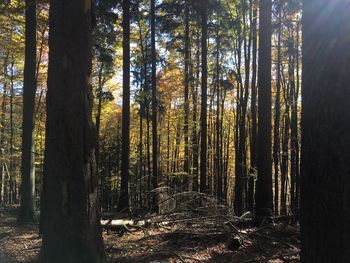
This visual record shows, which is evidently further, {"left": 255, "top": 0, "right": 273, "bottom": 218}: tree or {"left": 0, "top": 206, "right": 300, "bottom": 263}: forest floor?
{"left": 255, "top": 0, "right": 273, "bottom": 218}: tree

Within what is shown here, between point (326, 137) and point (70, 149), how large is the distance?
3.84 metres

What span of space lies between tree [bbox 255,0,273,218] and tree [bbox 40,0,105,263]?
579 cm

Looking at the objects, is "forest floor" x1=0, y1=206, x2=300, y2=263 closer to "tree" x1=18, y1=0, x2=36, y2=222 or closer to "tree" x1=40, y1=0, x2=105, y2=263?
"tree" x1=40, y1=0, x2=105, y2=263

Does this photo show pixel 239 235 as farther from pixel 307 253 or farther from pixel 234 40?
pixel 234 40

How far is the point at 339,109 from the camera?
254 centimetres

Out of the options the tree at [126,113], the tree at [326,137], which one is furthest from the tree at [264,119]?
the tree at [326,137]

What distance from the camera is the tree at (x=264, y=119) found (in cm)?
1041

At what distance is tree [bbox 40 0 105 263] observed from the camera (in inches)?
217

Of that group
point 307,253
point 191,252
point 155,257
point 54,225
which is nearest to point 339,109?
point 307,253

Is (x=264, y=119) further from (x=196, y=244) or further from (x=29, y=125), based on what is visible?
(x=29, y=125)

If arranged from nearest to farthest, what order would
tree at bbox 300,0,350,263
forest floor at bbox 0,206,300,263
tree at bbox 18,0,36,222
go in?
tree at bbox 300,0,350,263
forest floor at bbox 0,206,300,263
tree at bbox 18,0,36,222

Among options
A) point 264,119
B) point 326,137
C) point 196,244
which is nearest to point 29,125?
point 196,244

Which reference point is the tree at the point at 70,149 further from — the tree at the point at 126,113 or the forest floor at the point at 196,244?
the tree at the point at 126,113

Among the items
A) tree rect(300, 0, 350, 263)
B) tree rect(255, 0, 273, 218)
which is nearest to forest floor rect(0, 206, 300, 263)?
tree rect(255, 0, 273, 218)
